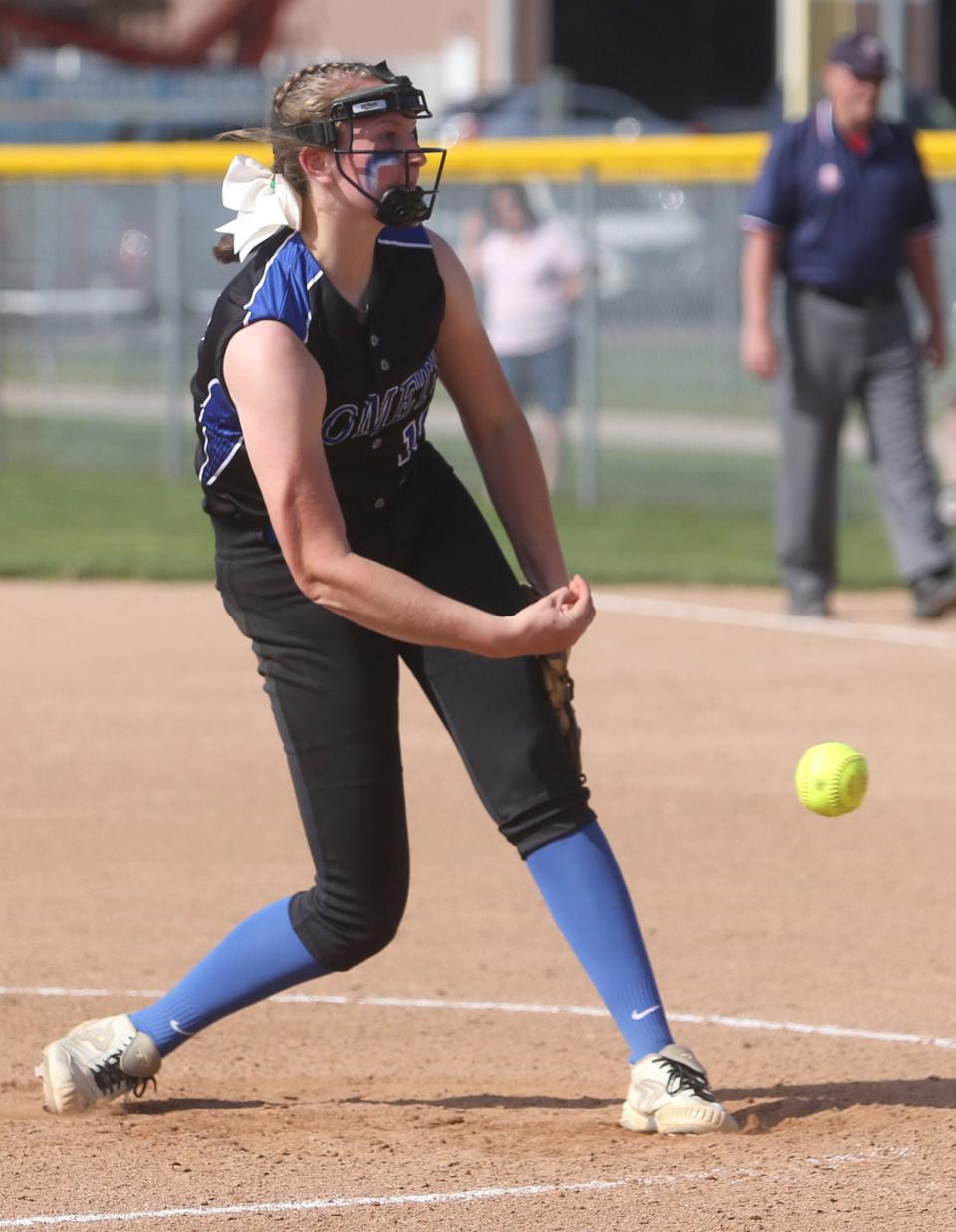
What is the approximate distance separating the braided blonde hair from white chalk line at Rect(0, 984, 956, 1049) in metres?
1.99

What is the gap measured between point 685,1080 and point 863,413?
628cm

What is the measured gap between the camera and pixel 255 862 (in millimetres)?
6273

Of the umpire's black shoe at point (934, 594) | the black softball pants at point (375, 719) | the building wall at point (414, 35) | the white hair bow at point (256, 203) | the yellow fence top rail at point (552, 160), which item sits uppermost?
the building wall at point (414, 35)

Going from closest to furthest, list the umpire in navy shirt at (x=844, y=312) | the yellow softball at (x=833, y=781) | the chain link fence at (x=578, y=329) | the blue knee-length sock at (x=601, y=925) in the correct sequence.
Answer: the blue knee-length sock at (x=601, y=925) → the yellow softball at (x=833, y=781) → the umpire in navy shirt at (x=844, y=312) → the chain link fence at (x=578, y=329)

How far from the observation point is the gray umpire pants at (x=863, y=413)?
379 inches

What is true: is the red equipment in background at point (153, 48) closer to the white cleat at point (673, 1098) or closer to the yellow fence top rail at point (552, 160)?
the yellow fence top rail at point (552, 160)

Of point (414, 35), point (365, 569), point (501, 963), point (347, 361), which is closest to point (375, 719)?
point (365, 569)

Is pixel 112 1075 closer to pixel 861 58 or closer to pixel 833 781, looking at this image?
pixel 833 781

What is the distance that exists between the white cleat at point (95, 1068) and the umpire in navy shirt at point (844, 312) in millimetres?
5716

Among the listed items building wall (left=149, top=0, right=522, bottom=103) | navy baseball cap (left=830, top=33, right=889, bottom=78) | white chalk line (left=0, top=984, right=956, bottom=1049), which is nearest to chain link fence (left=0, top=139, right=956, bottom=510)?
navy baseball cap (left=830, top=33, right=889, bottom=78)

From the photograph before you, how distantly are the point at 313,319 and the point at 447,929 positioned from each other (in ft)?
7.49

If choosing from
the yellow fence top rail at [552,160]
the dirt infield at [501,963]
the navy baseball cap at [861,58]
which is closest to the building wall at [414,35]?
the yellow fence top rail at [552,160]

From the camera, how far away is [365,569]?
381 centimetres

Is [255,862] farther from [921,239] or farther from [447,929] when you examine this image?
[921,239]
